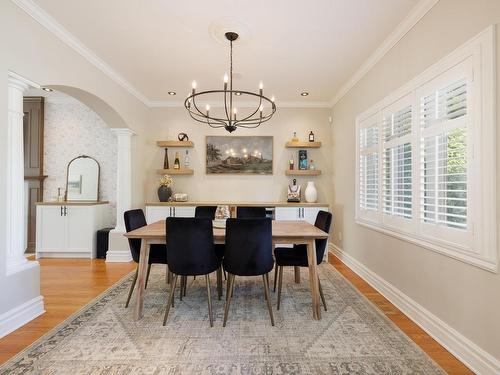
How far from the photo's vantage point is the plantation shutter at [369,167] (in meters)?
3.23

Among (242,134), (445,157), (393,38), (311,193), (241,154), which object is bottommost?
(311,193)

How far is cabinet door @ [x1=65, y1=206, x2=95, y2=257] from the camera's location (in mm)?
4406

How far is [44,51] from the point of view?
2559 mm

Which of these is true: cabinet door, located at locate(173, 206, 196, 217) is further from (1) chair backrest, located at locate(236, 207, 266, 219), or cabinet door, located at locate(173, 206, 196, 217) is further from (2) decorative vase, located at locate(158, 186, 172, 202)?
(1) chair backrest, located at locate(236, 207, 266, 219)

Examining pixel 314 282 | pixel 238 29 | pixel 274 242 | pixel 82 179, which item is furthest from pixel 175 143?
pixel 314 282

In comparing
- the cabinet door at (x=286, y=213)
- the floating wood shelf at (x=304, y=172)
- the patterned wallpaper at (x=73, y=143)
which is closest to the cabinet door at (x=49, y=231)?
the patterned wallpaper at (x=73, y=143)

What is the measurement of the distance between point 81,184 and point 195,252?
380cm

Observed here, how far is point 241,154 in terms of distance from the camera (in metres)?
5.00

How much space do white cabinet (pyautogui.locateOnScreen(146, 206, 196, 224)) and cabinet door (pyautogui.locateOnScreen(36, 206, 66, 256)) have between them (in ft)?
4.63

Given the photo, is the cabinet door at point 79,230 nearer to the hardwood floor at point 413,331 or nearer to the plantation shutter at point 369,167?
the hardwood floor at point 413,331

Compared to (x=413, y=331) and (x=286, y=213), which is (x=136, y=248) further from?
(x=413, y=331)

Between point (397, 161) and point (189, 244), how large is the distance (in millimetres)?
2275

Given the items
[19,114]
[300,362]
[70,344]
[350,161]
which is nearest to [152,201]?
[19,114]

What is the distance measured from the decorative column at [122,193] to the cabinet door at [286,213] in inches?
98.5
